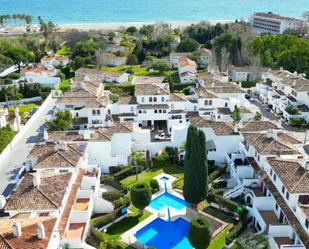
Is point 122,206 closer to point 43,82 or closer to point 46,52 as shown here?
point 43,82

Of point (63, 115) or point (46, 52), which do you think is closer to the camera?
point (63, 115)

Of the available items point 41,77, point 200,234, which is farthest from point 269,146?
point 41,77

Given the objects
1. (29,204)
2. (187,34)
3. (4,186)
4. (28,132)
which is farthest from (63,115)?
(187,34)

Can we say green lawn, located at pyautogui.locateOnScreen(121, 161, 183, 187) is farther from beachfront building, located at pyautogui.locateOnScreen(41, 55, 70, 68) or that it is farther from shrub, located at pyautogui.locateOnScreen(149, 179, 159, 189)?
beachfront building, located at pyautogui.locateOnScreen(41, 55, 70, 68)

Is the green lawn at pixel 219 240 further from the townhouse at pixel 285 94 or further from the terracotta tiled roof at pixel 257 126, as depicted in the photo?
the townhouse at pixel 285 94

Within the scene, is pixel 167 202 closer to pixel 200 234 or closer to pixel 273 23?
pixel 200 234

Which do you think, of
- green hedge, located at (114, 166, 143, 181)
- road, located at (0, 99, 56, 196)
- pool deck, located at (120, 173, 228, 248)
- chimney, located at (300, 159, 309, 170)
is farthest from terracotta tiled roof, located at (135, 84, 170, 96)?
chimney, located at (300, 159, 309, 170)
